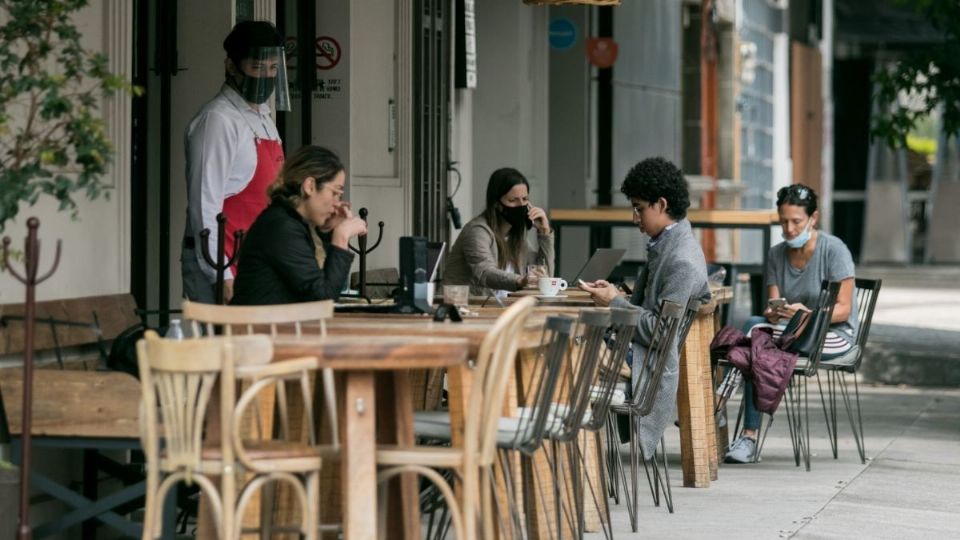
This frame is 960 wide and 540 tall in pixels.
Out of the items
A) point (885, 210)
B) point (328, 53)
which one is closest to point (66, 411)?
point (328, 53)

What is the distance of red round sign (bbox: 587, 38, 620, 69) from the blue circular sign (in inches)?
6.2

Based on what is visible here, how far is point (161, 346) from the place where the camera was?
5.48m

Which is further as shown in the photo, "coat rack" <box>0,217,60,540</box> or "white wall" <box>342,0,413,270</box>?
"white wall" <box>342,0,413,270</box>

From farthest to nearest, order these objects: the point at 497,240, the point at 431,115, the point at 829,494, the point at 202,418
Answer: the point at 431,115 < the point at 497,240 < the point at 829,494 < the point at 202,418

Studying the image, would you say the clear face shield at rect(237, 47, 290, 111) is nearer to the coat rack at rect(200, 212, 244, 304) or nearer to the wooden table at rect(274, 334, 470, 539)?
the coat rack at rect(200, 212, 244, 304)

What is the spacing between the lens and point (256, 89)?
330 inches

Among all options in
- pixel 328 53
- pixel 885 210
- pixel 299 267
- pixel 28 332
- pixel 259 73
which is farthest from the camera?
pixel 885 210

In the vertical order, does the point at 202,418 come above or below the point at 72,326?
below

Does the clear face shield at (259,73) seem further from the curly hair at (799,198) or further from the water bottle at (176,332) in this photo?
the curly hair at (799,198)

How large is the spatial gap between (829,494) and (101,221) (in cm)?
353

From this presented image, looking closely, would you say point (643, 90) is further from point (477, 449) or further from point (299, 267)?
point (477, 449)

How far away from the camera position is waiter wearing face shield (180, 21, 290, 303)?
815 centimetres

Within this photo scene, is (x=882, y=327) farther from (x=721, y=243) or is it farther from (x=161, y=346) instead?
(x=161, y=346)

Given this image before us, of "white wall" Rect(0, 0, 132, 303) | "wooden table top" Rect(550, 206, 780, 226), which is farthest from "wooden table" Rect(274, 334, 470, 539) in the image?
"wooden table top" Rect(550, 206, 780, 226)
